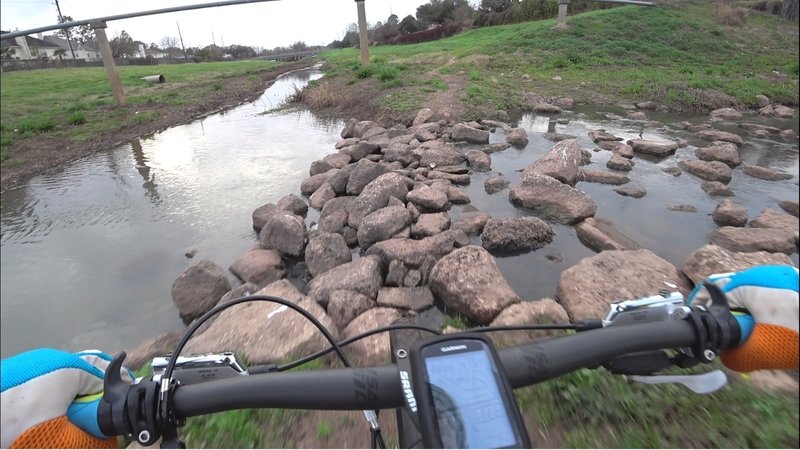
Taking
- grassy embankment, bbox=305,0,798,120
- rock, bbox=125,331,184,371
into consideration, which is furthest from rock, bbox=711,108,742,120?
rock, bbox=125,331,184,371

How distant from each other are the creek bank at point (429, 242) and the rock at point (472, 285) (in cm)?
1

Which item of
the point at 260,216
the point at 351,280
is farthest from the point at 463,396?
the point at 260,216

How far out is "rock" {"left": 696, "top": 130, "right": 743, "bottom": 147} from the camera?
23.4 feet

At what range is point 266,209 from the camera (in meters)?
5.47

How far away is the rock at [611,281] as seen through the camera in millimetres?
3059

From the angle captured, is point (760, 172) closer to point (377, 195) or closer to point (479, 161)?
point (479, 161)

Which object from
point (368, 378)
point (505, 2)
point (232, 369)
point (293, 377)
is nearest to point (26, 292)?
point (232, 369)

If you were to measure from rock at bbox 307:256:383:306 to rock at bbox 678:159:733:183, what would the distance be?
18.1 ft

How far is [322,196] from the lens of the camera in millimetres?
6117

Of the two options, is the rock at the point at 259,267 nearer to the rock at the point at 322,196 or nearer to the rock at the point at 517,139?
the rock at the point at 322,196

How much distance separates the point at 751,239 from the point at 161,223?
694 cm

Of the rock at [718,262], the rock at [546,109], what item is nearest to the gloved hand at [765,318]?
the rock at [718,262]

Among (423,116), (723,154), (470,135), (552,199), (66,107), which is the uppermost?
(66,107)

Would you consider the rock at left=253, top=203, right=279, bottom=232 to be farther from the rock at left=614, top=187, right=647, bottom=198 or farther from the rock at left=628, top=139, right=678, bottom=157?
the rock at left=628, top=139, right=678, bottom=157
